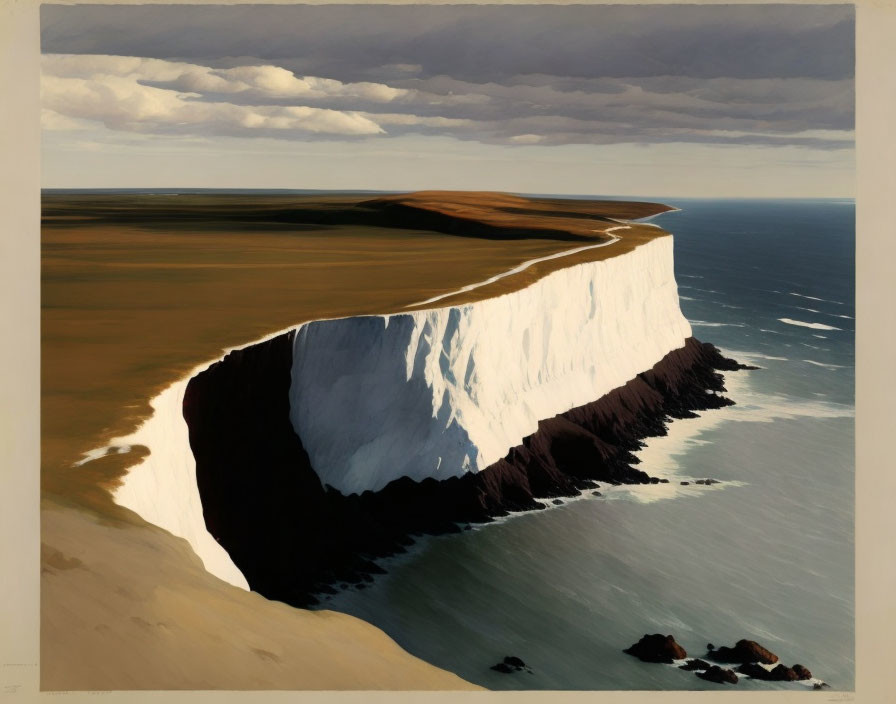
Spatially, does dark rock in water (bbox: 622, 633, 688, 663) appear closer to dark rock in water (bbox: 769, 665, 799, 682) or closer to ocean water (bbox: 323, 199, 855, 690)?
ocean water (bbox: 323, 199, 855, 690)

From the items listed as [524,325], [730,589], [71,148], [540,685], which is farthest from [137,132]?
[730,589]

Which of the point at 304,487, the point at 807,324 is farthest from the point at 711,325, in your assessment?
the point at 304,487

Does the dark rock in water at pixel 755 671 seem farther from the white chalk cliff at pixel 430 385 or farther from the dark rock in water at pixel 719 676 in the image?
the white chalk cliff at pixel 430 385

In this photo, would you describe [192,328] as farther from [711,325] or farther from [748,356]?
[711,325]

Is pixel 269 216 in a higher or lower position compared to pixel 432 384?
higher

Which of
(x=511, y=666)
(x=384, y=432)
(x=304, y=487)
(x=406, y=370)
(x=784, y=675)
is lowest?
(x=784, y=675)
